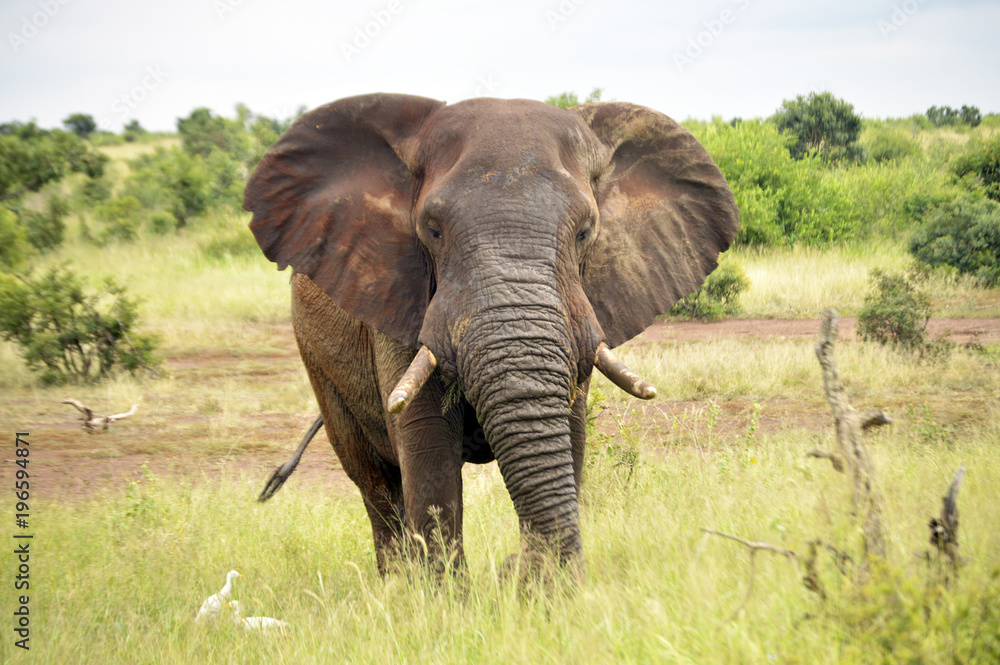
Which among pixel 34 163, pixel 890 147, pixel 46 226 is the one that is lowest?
pixel 46 226

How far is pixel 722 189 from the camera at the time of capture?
15.4 feet

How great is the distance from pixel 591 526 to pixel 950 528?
2.33m

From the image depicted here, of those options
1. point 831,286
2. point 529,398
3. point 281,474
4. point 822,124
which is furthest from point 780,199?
point 529,398

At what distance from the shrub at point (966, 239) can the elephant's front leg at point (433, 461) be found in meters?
14.1

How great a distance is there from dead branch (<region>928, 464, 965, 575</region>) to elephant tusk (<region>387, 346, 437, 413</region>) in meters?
1.80

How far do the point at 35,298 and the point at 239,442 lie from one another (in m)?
4.64

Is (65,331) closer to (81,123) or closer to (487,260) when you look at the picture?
(487,260)

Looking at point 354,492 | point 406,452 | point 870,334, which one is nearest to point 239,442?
point 354,492

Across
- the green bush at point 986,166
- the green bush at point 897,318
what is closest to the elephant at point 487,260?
the green bush at point 897,318

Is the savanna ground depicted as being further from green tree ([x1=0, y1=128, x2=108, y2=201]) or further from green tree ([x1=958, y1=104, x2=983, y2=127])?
green tree ([x1=958, y1=104, x2=983, y2=127])

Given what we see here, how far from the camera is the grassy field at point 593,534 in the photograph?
2.69m

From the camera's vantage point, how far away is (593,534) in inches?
180

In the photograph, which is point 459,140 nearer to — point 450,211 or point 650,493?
point 450,211

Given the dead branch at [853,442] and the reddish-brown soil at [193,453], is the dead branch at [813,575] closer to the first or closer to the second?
the dead branch at [853,442]
